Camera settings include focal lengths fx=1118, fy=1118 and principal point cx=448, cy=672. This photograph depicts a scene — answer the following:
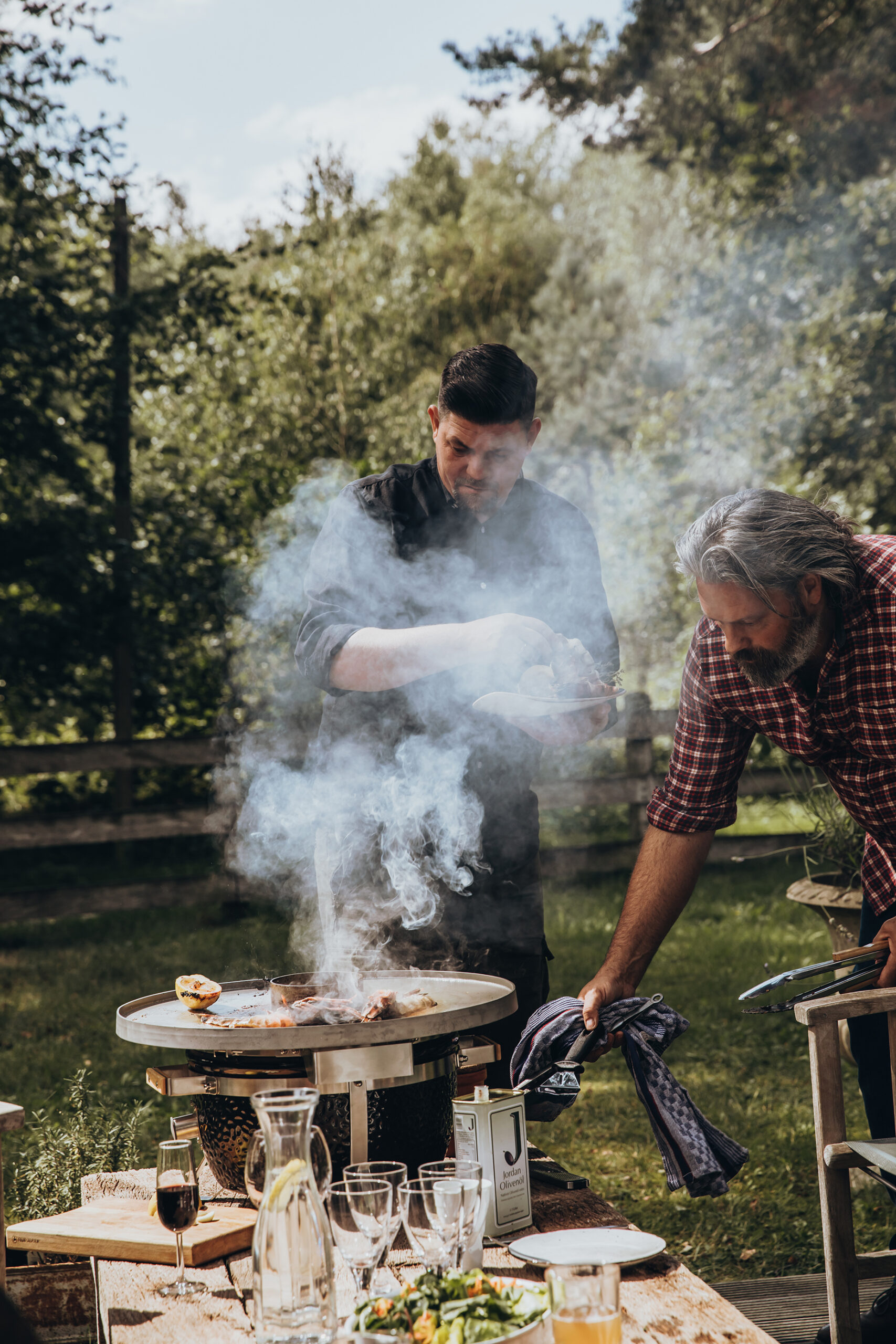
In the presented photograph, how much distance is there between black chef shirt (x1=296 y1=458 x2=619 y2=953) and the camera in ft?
8.29

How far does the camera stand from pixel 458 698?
2.60 m

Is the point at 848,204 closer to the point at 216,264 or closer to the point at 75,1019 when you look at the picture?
the point at 216,264

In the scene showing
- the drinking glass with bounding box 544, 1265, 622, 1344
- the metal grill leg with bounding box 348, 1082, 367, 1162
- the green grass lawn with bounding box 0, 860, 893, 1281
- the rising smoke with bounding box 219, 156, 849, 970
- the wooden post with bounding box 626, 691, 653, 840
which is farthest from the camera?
the wooden post with bounding box 626, 691, 653, 840

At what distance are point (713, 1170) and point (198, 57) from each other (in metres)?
13.2

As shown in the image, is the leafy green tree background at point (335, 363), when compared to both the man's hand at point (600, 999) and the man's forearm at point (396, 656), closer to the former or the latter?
the man's forearm at point (396, 656)

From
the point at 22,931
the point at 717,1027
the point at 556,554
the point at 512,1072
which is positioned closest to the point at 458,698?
the point at 556,554

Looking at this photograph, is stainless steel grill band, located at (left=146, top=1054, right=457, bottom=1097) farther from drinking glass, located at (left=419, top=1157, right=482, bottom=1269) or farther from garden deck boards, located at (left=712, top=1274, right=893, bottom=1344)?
garden deck boards, located at (left=712, top=1274, right=893, bottom=1344)

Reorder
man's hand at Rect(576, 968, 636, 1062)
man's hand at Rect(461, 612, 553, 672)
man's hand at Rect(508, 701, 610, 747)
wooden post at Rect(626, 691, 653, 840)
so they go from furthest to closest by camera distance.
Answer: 1. wooden post at Rect(626, 691, 653, 840)
2. man's hand at Rect(508, 701, 610, 747)
3. man's hand at Rect(461, 612, 553, 672)
4. man's hand at Rect(576, 968, 636, 1062)

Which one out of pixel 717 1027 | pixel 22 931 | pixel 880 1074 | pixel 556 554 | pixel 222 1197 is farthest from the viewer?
pixel 22 931

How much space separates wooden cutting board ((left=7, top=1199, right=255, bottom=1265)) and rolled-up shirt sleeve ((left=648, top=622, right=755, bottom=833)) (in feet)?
4.05

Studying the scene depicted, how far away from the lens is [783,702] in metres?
2.41

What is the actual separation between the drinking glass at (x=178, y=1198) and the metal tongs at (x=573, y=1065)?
0.58 meters

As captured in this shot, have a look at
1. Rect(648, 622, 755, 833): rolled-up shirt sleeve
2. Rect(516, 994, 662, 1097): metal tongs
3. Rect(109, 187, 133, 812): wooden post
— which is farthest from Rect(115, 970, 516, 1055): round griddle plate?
Rect(109, 187, 133, 812): wooden post

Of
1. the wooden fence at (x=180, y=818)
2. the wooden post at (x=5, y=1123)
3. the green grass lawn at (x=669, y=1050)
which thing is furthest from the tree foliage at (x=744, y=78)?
Result: the wooden post at (x=5, y=1123)
